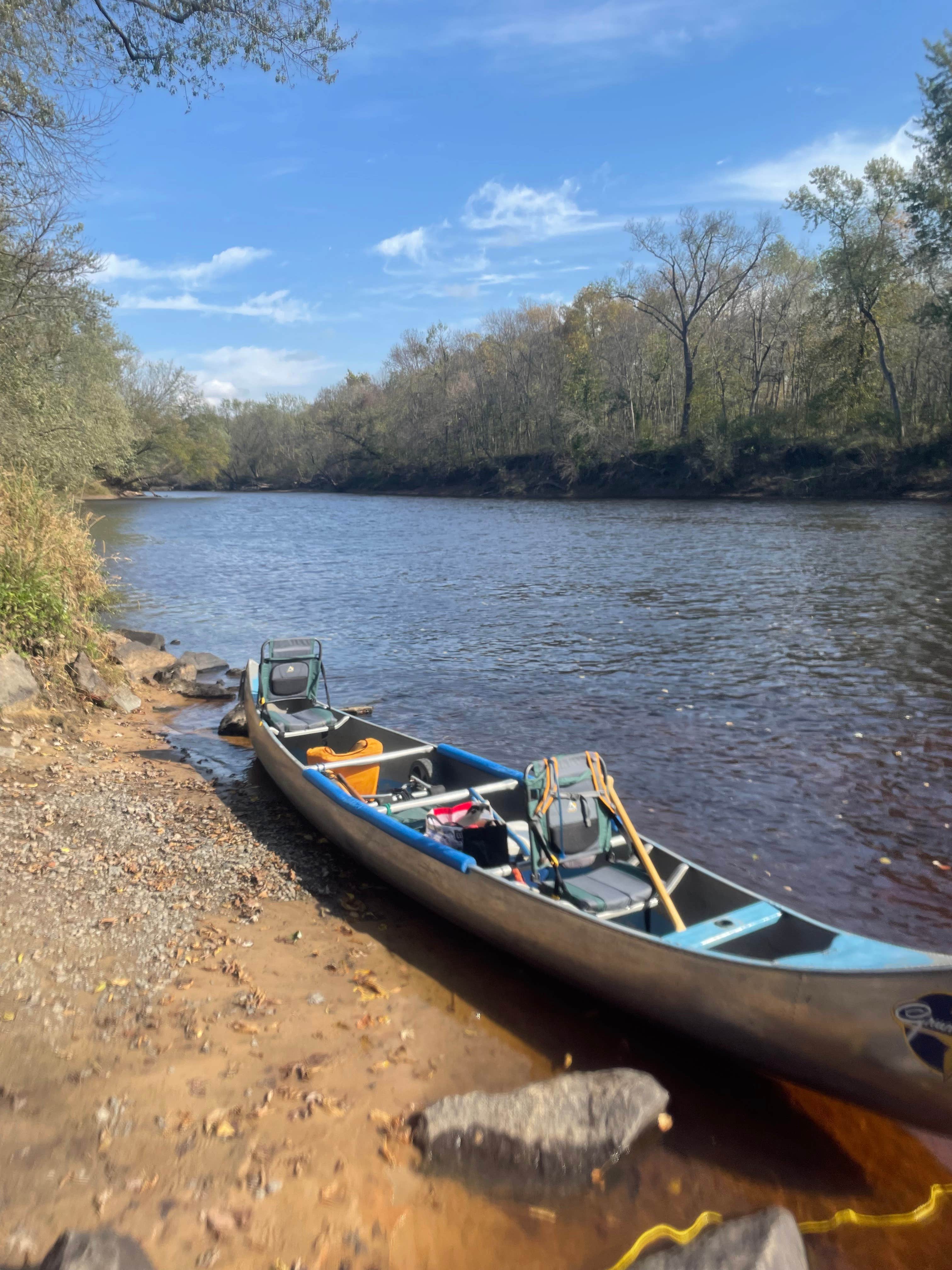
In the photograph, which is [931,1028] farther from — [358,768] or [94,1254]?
[358,768]

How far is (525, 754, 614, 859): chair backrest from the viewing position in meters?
5.41

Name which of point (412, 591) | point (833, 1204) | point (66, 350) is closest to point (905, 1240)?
point (833, 1204)

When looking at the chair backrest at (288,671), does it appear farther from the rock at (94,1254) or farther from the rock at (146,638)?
the rock at (94,1254)

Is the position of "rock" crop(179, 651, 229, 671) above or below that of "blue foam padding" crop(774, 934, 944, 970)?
below

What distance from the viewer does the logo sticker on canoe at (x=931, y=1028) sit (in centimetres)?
339

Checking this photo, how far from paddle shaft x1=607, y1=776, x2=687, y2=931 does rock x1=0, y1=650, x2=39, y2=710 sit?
6821mm

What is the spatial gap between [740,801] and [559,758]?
3.56 meters

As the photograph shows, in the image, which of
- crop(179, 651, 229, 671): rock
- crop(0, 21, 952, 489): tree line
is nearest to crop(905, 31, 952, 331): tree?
crop(0, 21, 952, 489): tree line

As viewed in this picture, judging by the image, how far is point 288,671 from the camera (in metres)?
10.0

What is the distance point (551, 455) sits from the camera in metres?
62.8

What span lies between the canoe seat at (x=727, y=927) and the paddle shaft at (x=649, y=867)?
103mm

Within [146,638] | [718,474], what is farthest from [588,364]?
A: [146,638]

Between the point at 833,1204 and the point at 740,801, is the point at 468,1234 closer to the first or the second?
the point at 833,1204

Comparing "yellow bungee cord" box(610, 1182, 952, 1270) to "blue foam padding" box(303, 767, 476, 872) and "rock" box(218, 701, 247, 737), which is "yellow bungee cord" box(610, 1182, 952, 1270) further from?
"rock" box(218, 701, 247, 737)
